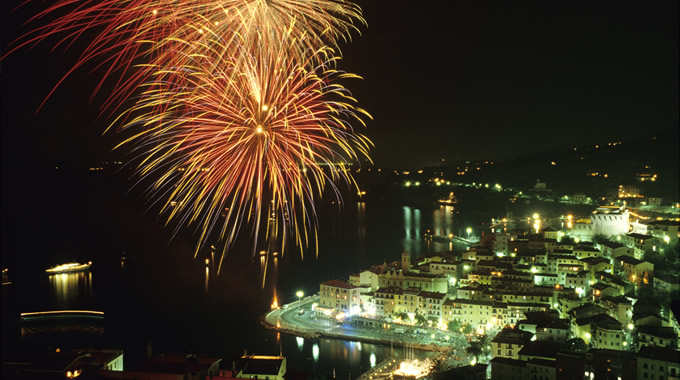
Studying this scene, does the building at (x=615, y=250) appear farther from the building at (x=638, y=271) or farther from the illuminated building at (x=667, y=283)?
the illuminated building at (x=667, y=283)

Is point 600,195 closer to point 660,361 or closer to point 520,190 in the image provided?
point 520,190

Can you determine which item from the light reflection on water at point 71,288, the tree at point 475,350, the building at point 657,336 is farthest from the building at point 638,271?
the light reflection on water at point 71,288

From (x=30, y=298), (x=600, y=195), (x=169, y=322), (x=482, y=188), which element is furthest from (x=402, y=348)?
(x=482, y=188)

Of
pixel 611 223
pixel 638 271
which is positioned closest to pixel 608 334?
pixel 638 271

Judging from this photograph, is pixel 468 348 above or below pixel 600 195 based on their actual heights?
below

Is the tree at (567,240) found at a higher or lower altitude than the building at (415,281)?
higher

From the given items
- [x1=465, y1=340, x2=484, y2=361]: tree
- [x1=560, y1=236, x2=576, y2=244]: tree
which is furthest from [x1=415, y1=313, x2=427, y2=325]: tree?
[x1=560, y1=236, x2=576, y2=244]: tree

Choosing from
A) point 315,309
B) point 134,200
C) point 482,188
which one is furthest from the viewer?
point 134,200
